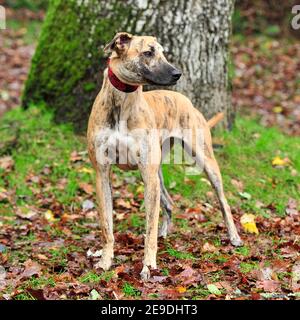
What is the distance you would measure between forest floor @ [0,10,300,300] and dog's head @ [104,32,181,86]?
147cm

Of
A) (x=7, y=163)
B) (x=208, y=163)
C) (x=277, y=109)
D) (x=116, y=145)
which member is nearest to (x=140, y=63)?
(x=116, y=145)

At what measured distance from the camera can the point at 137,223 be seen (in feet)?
21.9

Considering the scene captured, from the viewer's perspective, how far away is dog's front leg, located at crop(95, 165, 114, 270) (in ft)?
18.1

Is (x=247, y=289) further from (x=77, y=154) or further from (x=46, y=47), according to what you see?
(x=46, y=47)

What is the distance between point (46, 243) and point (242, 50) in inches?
362

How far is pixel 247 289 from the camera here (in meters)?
4.94

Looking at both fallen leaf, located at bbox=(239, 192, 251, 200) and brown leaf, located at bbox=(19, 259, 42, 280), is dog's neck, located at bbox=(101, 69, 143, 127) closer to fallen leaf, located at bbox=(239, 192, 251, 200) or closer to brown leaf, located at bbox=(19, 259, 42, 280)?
brown leaf, located at bbox=(19, 259, 42, 280)

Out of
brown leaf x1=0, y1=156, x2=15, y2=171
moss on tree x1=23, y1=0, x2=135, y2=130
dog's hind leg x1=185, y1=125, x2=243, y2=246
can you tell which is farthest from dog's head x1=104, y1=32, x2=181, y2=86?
brown leaf x1=0, y1=156, x2=15, y2=171

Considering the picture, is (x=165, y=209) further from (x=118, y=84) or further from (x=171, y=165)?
Answer: (x=118, y=84)

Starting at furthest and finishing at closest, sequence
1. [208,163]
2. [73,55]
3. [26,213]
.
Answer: [73,55]
[26,213]
[208,163]

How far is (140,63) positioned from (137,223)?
6.50ft

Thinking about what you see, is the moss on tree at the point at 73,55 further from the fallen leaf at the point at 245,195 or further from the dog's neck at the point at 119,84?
the dog's neck at the point at 119,84

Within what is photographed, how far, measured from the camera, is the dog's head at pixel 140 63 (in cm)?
515

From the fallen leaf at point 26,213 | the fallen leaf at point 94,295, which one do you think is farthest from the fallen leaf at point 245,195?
the fallen leaf at point 94,295
